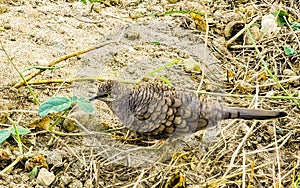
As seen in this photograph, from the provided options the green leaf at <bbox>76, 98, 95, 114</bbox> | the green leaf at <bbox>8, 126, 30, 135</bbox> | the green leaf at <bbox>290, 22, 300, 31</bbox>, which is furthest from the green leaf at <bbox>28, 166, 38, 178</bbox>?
the green leaf at <bbox>290, 22, 300, 31</bbox>

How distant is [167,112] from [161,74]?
2.24 feet

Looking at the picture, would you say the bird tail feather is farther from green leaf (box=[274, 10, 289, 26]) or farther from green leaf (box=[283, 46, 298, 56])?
green leaf (box=[274, 10, 289, 26])

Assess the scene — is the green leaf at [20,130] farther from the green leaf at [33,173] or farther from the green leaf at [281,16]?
the green leaf at [281,16]

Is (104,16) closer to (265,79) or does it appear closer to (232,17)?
(232,17)

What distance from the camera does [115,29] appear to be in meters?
3.34

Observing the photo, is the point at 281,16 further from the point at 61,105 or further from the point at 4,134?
the point at 4,134

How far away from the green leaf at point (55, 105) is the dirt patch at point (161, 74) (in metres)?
0.23

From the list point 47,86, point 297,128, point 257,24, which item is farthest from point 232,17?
point 47,86

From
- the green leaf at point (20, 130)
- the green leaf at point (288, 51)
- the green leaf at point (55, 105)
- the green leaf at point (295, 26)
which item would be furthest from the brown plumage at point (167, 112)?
the green leaf at point (295, 26)

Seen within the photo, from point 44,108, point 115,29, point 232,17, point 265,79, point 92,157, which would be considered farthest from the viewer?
point 232,17

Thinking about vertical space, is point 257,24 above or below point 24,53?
above

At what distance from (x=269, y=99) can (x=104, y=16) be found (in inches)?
49.8

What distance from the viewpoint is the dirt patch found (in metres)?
2.32

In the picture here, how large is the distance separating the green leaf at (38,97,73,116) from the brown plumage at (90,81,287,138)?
0.95 ft
